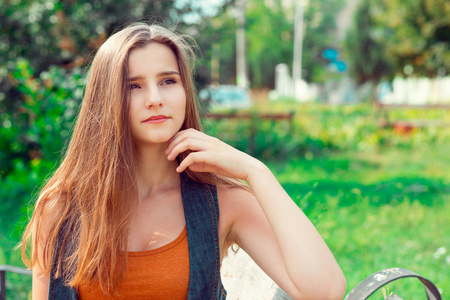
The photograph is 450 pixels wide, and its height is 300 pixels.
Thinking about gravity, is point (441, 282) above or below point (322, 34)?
below

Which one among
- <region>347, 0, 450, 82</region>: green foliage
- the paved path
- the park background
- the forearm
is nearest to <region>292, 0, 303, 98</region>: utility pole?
<region>347, 0, 450, 82</region>: green foliage

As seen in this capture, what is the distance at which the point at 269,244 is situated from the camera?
67.3 inches

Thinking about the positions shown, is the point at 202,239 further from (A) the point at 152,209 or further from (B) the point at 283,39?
(B) the point at 283,39

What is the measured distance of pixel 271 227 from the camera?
5.40 ft

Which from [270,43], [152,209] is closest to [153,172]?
[152,209]

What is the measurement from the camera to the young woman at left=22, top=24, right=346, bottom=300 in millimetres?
1601

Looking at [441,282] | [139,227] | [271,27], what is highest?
[271,27]

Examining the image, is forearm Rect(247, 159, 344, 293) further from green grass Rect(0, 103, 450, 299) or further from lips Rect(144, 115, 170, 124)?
green grass Rect(0, 103, 450, 299)

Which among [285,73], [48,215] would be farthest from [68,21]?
[285,73]

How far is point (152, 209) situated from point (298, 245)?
0.57 m

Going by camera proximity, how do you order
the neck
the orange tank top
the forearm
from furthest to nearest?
the neck
the orange tank top
the forearm

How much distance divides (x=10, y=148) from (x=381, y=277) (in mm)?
4607

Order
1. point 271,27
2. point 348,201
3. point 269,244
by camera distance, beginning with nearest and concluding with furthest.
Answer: point 269,244
point 348,201
point 271,27

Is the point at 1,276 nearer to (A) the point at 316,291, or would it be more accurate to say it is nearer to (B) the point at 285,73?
(A) the point at 316,291
